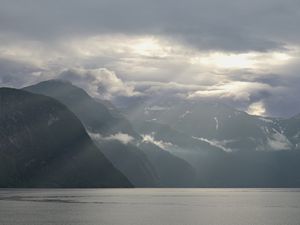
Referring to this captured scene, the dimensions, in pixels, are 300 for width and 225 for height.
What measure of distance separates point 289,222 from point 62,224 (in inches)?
3198

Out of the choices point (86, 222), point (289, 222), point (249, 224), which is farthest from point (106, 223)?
point (289, 222)

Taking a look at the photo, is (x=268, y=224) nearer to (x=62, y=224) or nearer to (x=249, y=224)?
(x=249, y=224)

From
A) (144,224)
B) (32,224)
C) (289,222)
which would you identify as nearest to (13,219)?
(32,224)

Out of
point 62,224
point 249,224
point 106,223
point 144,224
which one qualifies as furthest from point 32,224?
point 249,224

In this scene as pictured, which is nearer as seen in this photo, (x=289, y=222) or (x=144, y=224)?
(x=144, y=224)

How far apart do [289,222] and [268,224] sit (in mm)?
12227

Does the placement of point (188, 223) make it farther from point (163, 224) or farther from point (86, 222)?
point (86, 222)

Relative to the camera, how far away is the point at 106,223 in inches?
7343

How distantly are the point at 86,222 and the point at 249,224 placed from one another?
56618 mm

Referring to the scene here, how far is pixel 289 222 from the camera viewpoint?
197875 millimetres

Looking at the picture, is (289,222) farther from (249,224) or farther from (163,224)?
(163,224)

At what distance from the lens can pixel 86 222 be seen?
623 feet

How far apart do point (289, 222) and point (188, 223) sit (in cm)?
3751

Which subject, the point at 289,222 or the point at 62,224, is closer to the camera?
the point at 62,224
